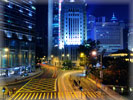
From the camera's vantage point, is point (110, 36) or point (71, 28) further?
point (110, 36)

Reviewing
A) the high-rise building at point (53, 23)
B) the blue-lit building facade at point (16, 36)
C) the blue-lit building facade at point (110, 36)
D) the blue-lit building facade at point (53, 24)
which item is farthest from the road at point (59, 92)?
the high-rise building at point (53, 23)

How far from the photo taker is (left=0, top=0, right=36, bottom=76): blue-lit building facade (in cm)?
3691

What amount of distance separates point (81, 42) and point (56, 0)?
162 feet

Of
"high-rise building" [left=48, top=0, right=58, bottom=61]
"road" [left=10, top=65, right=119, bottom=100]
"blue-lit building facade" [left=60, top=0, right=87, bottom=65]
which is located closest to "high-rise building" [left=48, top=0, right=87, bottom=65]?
"blue-lit building facade" [left=60, top=0, right=87, bottom=65]

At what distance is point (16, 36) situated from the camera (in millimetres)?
42375

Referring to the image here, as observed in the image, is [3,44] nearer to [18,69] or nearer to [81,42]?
[18,69]

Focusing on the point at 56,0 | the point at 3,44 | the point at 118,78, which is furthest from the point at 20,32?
the point at 56,0

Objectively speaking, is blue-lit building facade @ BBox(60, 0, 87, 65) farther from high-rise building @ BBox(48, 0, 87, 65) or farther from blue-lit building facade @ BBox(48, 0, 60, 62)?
blue-lit building facade @ BBox(48, 0, 60, 62)

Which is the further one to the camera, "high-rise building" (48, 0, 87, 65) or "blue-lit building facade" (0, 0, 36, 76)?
"high-rise building" (48, 0, 87, 65)

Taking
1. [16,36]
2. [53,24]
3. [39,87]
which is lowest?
[39,87]

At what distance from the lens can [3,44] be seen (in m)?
36.9

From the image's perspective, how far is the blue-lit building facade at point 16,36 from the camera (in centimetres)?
3691

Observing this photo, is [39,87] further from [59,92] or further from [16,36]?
[16,36]

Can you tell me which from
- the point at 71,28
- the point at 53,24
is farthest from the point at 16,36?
the point at 53,24
